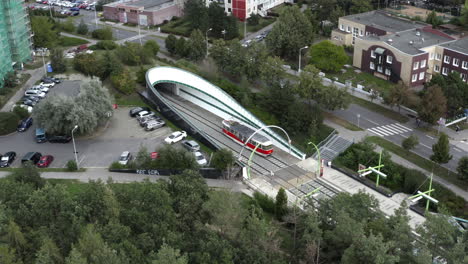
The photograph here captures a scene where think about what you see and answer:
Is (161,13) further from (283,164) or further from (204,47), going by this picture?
(283,164)

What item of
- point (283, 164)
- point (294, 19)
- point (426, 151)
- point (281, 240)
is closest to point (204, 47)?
point (294, 19)

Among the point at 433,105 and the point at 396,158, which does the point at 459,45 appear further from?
the point at 396,158

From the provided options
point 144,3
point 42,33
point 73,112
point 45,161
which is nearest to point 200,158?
point 73,112

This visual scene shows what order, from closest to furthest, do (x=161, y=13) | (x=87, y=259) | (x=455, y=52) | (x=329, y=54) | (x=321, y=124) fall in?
(x=87, y=259)
(x=321, y=124)
(x=455, y=52)
(x=329, y=54)
(x=161, y=13)

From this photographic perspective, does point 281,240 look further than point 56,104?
No

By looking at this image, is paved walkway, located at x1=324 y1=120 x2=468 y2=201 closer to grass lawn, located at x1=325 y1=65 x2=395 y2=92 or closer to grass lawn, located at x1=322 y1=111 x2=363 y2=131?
grass lawn, located at x1=322 y1=111 x2=363 y2=131

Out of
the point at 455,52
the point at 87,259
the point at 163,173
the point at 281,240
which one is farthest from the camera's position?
the point at 455,52

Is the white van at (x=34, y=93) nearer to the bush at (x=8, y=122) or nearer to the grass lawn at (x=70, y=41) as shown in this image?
the bush at (x=8, y=122)
